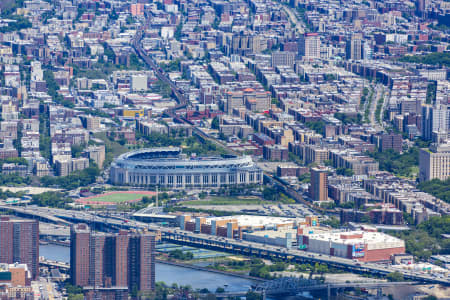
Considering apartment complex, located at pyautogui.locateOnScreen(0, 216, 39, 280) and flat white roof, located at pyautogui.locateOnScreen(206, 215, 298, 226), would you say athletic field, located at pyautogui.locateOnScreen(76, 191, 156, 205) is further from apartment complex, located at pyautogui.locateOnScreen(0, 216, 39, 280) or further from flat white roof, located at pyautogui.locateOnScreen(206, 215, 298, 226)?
apartment complex, located at pyautogui.locateOnScreen(0, 216, 39, 280)

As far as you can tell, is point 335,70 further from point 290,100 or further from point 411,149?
point 411,149

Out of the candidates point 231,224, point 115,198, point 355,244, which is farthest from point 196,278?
point 115,198

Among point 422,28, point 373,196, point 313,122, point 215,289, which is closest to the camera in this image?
point 215,289

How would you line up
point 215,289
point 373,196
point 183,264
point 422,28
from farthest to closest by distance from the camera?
point 422,28, point 373,196, point 183,264, point 215,289

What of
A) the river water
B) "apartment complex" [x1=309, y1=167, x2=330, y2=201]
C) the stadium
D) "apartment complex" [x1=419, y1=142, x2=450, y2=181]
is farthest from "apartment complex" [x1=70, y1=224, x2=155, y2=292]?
"apartment complex" [x1=419, y1=142, x2=450, y2=181]

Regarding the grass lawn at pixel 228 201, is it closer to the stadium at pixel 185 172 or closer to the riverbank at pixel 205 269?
the stadium at pixel 185 172

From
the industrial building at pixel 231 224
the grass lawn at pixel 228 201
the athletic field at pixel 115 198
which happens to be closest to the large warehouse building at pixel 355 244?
the industrial building at pixel 231 224

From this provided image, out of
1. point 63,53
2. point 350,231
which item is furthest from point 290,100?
point 350,231
